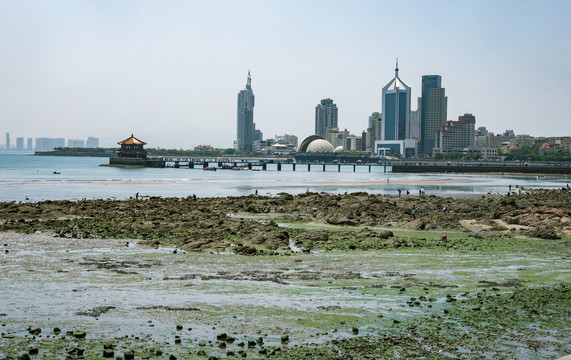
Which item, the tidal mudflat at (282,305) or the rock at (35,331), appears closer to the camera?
the tidal mudflat at (282,305)

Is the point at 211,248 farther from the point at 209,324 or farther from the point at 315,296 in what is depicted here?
the point at 209,324

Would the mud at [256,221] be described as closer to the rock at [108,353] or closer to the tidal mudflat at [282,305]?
the tidal mudflat at [282,305]

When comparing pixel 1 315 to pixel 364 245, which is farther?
pixel 364 245

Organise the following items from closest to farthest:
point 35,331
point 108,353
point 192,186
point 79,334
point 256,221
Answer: point 108,353 → point 79,334 → point 35,331 → point 256,221 → point 192,186

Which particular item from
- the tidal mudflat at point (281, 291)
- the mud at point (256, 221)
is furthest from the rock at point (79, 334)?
the mud at point (256, 221)

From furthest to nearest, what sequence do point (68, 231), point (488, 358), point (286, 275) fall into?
point (68, 231) < point (286, 275) < point (488, 358)

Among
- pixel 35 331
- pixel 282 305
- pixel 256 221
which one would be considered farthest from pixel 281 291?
pixel 256 221

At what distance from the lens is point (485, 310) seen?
1753 cm

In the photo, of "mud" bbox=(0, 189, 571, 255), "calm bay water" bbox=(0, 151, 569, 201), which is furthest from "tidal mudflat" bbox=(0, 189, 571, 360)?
"calm bay water" bbox=(0, 151, 569, 201)

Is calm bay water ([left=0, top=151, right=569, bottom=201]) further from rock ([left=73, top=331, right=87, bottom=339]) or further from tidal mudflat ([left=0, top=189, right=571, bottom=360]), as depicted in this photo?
rock ([left=73, top=331, right=87, bottom=339])

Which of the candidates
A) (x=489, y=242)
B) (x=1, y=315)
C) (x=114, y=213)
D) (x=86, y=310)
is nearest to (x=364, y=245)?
(x=489, y=242)

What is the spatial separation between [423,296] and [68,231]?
25078mm

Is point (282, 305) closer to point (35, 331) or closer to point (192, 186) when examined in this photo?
point (35, 331)

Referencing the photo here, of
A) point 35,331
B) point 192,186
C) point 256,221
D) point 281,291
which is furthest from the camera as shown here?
point 192,186
